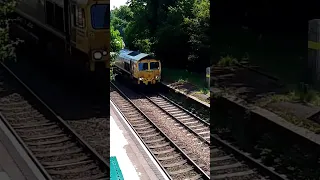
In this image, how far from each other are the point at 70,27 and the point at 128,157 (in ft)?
3.35

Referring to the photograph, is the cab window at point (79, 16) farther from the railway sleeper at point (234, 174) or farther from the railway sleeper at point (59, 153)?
the railway sleeper at point (234, 174)

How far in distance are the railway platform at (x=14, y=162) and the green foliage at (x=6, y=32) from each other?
26 centimetres

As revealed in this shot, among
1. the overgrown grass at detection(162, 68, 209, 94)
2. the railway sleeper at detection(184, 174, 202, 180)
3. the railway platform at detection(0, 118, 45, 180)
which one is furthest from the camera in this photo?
the overgrown grass at detection(162, 68, 209, 94)

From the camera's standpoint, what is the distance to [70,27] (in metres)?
1.48

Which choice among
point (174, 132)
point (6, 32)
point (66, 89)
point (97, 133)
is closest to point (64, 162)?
point (97, 133)

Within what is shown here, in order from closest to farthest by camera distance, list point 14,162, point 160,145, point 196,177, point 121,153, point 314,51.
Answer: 1. point 314,51
2. point 14,162
3. point 196,177
4. point 121,153
5. point 160,145

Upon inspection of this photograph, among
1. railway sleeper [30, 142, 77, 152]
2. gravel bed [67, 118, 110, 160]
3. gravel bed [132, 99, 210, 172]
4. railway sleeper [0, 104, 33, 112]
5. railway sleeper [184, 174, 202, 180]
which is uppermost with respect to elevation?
railway sleeper [0, 104, 33, 112]

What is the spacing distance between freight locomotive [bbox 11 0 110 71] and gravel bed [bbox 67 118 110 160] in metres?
0.20

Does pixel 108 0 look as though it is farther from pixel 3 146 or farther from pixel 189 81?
pixel 189 81

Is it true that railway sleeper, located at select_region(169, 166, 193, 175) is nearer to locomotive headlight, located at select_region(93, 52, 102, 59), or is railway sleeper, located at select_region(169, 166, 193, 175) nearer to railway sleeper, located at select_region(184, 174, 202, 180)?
railway sleeper, located at select_region(184, 174, 202, 180)

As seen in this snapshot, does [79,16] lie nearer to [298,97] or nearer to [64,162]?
[64,162]

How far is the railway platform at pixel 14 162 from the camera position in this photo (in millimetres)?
1425

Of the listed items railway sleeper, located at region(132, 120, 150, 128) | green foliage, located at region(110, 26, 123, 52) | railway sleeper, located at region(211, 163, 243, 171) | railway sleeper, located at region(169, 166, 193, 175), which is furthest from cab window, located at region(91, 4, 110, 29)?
railway sleeper, located at region(132, 120, 150, 128)

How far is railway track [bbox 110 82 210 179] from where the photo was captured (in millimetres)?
2156
